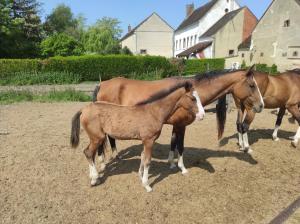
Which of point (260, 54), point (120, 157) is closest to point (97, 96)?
point (120, 157)

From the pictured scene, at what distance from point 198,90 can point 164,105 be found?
1098 millimetres

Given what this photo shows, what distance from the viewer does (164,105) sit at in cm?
478

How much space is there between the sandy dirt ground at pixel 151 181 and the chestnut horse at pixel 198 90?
74 cm

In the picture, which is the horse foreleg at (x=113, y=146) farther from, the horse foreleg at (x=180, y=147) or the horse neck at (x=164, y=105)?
the horse neck at (x=164, y=105)

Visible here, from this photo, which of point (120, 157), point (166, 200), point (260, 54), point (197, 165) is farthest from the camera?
point (260, 54)

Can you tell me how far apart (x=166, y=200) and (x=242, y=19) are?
39.7 metres

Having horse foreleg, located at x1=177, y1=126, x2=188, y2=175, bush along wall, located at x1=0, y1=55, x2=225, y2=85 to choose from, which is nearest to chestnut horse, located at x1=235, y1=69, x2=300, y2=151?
horse foreleg, located at x1=177, y1=126, x2=188, y2=175

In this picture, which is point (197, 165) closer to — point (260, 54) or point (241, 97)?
point (241, 97)

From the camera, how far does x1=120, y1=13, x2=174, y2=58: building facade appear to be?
168 feet

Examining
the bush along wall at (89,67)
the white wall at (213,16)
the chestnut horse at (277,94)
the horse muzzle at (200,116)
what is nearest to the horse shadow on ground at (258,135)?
the chestnut horse at (277,94)

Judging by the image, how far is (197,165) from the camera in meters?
6.11

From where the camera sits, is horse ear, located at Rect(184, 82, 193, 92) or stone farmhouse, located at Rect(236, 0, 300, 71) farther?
stone farmhouse, located at Rect(236, 0, 300, 71)

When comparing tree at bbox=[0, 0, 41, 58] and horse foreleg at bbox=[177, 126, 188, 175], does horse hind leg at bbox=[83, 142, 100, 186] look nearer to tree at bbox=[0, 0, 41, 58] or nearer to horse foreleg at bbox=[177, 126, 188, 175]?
horse foreleg at bbox=[177, 126, 188, 175]

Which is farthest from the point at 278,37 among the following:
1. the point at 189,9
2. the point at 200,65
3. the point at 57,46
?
the point at 189,9
